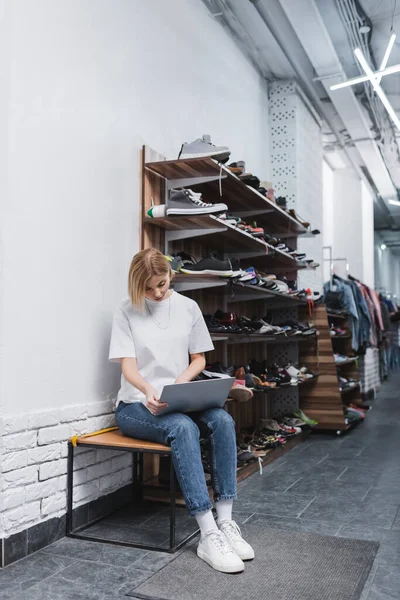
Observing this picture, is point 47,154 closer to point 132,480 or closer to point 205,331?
point 205,331

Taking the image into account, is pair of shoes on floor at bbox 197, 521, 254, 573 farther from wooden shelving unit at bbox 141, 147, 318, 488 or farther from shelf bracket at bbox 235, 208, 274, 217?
shelf bracket at bbox 235, 208, 274, 217

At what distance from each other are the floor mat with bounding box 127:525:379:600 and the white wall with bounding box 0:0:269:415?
886 millimetres

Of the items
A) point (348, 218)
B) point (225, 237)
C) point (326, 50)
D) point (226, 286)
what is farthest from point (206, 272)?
point (348, 218)

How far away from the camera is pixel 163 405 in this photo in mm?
2527

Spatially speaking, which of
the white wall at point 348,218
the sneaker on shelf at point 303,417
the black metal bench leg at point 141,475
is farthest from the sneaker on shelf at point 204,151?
the white wall at point 348,218

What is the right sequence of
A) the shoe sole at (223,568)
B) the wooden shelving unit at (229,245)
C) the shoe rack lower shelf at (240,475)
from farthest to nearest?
the wooden shelving unit at (229,245)
the shoe rack lower shelf at (240,475)
the shoe sole at (223,568)

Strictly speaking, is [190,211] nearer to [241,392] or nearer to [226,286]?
[226,286]

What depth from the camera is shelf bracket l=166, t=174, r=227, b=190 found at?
11.6 ft

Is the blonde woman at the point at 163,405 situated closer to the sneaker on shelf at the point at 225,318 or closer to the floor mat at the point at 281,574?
the floor mat at the point at 281,574

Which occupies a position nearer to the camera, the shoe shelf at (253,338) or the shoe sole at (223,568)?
the shoe sole at (223,568)

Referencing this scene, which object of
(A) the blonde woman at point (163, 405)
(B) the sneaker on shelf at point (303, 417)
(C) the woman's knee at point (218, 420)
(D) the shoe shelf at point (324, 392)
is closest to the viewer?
(A) the blonde woman at point (163, 405)

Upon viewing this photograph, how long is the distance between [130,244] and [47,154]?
794 millimetres

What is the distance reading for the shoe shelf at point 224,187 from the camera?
3.43 m

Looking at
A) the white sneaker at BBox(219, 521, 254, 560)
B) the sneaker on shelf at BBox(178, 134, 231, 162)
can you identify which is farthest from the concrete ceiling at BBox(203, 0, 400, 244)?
the white sneaker at BBox(219, 521, 254, 560)
